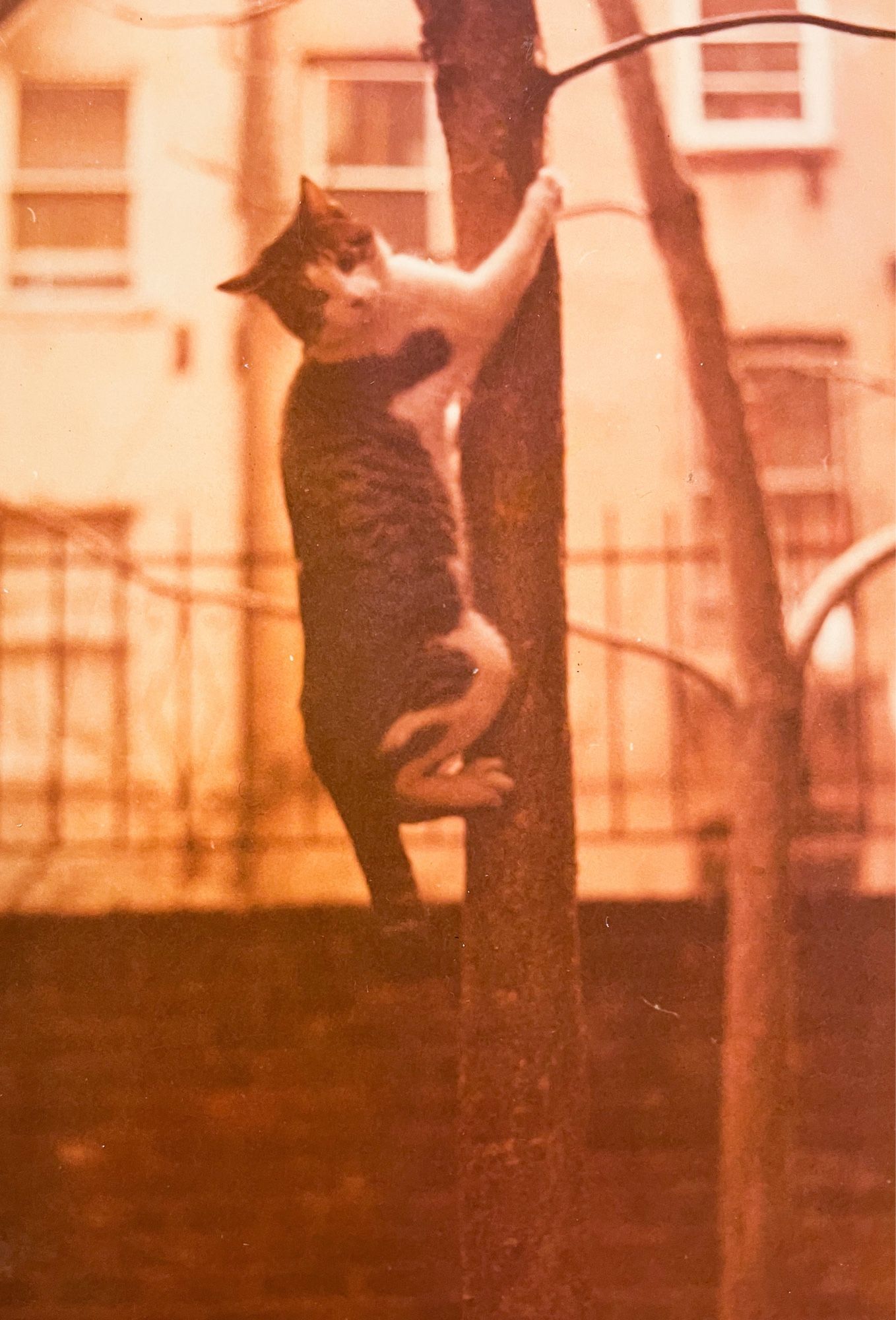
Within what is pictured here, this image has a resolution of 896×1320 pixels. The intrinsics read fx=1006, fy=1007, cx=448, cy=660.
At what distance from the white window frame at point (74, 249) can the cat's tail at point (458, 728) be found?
107 centimetres

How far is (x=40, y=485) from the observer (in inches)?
83.5

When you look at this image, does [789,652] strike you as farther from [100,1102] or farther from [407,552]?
[100,1102]

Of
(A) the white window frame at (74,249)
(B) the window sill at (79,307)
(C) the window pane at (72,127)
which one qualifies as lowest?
(B) the window sill at (79,307)

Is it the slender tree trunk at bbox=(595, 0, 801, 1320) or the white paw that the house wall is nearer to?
the slender tree trunk at bbox=(595, 0, 801, 1320)

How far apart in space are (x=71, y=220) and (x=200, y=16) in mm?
518

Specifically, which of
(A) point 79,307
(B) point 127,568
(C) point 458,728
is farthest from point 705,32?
(B) point 127,568

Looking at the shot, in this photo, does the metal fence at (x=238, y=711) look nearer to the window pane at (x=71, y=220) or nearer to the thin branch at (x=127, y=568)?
the thin branch at (x=127, y=568)

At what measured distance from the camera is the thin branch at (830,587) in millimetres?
2145

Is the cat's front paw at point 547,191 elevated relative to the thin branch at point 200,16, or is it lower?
lower

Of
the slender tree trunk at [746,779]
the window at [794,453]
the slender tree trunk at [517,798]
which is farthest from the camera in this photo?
the window at [794,453]

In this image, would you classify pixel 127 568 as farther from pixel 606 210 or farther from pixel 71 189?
pixel 606 210

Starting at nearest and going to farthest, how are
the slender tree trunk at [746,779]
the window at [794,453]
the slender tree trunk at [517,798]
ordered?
the slender tree trunk at [517,798], the slender tree trunk at [746,779], the window at [794,453]

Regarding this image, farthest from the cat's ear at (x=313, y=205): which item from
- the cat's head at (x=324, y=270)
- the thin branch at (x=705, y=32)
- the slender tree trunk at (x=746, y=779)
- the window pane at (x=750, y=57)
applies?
the window pane at (x=750, y=57)

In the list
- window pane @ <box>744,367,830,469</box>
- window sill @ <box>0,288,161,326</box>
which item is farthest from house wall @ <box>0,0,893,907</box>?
window pane @ <box>744,367,830,469</box>
